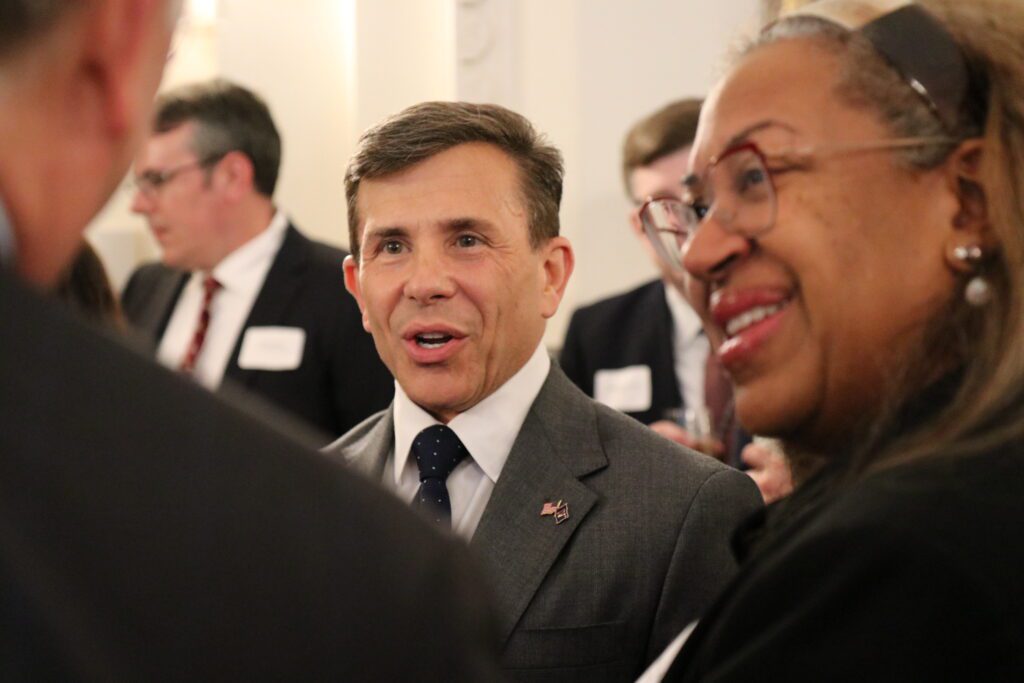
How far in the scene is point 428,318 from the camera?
225 cm

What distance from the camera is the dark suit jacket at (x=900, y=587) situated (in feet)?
3.26

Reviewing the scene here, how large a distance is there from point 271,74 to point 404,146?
3664 mm

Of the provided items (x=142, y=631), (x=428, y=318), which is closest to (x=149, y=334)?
(x=428, y=318)

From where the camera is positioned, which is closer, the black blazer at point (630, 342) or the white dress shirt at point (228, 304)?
the black blazer at point (630, 342)

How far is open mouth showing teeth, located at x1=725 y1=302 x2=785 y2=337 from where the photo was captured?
56.6 inches

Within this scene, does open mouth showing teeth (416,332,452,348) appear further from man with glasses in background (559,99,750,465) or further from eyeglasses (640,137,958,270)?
man with glasses in background (559,99,750,465)

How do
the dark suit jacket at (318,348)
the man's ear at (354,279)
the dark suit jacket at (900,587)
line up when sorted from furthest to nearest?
1. the dark suit jacket at (318,348)
2. the man's ear at (354,279)
3. the dark suit jacket at (900,587)

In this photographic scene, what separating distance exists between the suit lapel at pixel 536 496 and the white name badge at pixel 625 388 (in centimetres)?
173

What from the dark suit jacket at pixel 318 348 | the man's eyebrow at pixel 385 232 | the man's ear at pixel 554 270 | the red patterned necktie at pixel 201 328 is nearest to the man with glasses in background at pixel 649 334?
the dark suit jacket at pixel 318 348

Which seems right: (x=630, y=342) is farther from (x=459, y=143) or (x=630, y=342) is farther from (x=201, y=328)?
(x=459, y=143)

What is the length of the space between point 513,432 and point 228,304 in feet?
7.38

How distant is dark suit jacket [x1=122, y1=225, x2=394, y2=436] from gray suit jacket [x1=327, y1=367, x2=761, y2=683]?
1.50m

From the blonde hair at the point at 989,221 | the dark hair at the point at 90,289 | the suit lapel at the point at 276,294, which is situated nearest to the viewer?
the blonde hair at the point at 989,221

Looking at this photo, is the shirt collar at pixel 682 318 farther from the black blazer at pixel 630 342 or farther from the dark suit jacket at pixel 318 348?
the dark suit jacket at pixel 318 348
